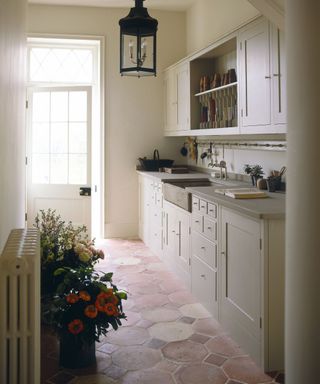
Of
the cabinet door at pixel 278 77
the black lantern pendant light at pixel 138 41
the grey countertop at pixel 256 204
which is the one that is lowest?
the grey countertop at pixel 256 204

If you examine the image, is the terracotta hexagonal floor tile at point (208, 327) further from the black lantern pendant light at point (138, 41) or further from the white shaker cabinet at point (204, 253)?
the black lantern pendant light at point (138, 41)

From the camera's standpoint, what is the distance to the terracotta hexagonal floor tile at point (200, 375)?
270cm

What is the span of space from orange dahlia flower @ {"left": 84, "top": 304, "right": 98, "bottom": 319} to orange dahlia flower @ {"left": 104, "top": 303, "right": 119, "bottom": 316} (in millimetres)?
59

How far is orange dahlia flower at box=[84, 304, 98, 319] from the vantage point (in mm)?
2691

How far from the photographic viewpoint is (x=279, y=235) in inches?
107

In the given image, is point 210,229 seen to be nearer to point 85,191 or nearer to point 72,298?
point 72,298

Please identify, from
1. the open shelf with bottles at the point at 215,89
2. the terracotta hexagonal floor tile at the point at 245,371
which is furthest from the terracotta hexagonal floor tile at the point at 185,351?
the open shelf with bottles at the point at 215,89

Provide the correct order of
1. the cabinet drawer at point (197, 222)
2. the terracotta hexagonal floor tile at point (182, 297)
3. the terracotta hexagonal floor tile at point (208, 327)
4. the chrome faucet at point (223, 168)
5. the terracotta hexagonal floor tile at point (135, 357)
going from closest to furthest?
the terracotta hexagonal floor tile at point (135, 357), the terracotta hexagonal floor tile at point (208, 327), the cabinet drawer at point (197, 222), the terracotta hexagonal floor tile at point (182, 297), the chrome faucet at point (223, 168)

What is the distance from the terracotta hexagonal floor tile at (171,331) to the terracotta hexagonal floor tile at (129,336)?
7 cm

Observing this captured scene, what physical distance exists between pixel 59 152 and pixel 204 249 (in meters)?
3.12

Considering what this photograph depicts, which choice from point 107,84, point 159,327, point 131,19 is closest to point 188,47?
point 107,84

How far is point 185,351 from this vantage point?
3088mm

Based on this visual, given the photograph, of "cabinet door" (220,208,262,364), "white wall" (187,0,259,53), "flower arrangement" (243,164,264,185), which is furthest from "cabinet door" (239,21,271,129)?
"cabinet door" (220,208,262,364)

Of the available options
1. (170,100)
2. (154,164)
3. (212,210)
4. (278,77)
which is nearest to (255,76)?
(278,77)
